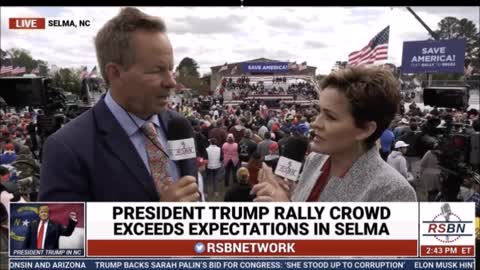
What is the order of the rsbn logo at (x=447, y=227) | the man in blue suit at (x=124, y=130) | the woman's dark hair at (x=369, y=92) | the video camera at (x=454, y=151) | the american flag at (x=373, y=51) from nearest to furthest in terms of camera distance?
the woman's dark hair at (x=369, y=92)
the man in blue suit at (x=124, y=130)
the rsbn logo at (x=447, y=227)
the american flag at (x=373, y=51)
the video camera at (x=454, y=151)

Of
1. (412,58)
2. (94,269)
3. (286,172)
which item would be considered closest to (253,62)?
(286,172)

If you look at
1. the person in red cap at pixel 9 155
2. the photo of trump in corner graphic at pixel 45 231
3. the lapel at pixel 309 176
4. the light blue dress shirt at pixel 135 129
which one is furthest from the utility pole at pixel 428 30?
the person in red cap at pixel 9 155

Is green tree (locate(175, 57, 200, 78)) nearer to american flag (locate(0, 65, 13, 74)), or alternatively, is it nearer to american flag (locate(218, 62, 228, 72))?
american flag (locate(218, 62, 228, 72))

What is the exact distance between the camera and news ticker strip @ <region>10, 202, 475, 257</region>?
1.51 meters

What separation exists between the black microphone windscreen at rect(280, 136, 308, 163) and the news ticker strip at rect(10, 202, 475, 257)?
0.15 metres

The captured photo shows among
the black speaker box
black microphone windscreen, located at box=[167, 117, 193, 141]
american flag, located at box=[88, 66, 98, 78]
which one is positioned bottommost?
black microphone windscreen, located at box=[167, 117, 193, 141]

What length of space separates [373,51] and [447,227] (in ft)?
2.17

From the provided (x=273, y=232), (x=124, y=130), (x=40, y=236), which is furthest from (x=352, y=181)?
(x=40, y=236)

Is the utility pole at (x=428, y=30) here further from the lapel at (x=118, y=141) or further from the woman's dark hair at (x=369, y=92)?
the lapel at (x=118, y=141)

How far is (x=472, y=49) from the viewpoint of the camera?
1668 mm

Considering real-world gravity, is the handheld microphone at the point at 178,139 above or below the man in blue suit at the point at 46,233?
above

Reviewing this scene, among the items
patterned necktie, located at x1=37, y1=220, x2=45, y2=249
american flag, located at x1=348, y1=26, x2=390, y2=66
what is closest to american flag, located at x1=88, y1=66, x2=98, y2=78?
patterned necktie, located at x1=37, y1=220, x2=45, y2=249

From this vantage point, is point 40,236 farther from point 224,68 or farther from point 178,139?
point 224,68

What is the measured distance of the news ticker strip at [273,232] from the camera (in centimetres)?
151
